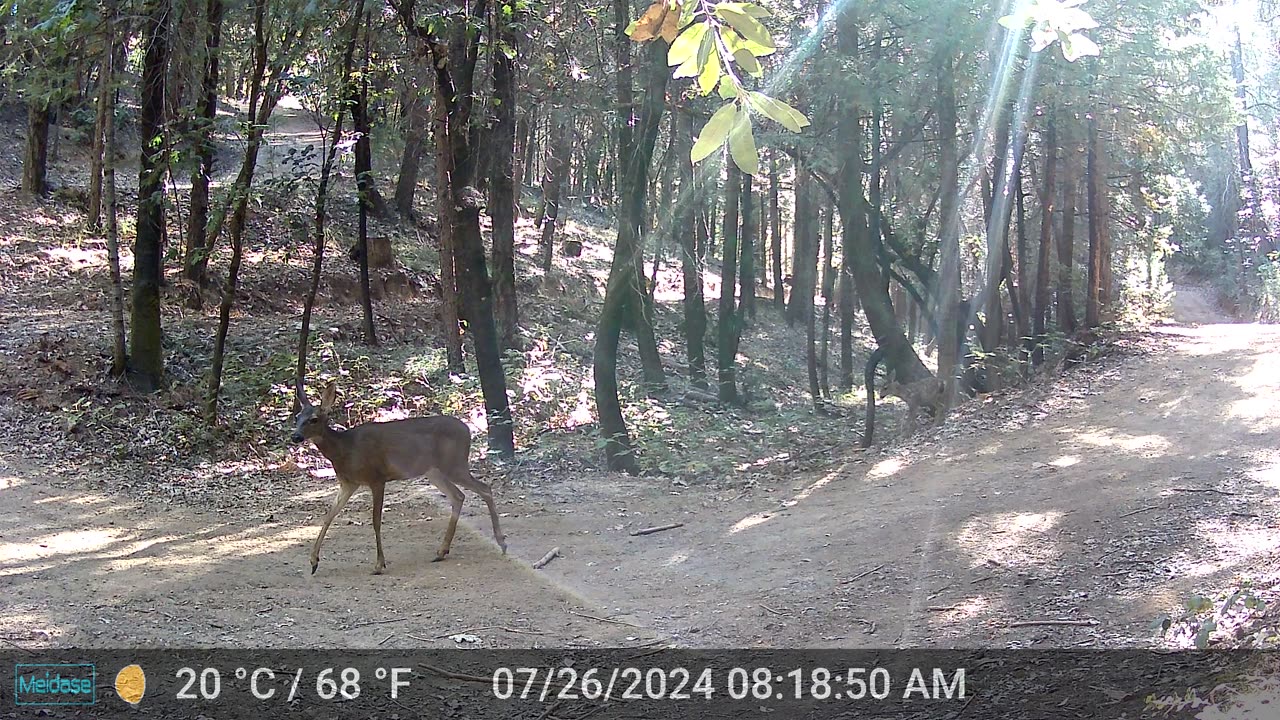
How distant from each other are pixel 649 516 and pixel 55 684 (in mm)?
6403

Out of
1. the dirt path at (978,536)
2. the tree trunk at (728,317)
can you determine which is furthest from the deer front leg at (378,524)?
the tree trunk at (728,317)

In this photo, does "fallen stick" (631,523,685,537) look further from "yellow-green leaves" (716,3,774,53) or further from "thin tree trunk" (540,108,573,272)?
"yellow-green leaves" (716,3,774,53)

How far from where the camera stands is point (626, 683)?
5.81 metres

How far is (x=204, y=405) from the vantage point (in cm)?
1447

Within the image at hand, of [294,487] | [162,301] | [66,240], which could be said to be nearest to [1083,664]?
[294,487]

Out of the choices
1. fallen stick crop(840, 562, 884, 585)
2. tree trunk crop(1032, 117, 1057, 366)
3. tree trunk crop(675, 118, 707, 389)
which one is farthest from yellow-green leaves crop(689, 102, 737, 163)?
tree trunk crop(1032, 117, 1057, 366)

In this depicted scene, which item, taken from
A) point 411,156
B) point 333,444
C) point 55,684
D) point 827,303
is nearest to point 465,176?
point 333,444

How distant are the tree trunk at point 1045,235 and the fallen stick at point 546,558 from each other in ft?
36.2

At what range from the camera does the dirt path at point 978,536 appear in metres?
6.42

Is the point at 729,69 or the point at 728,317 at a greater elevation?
the point at 729,69

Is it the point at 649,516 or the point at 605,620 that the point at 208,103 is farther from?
the point at 605,620

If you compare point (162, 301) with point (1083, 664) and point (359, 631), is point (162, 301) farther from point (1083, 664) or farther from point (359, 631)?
point (1083, 664)

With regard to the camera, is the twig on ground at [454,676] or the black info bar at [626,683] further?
the twig on ground at [454,676]

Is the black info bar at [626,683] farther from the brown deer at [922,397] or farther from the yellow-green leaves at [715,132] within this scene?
the brown deer at [922,397]
